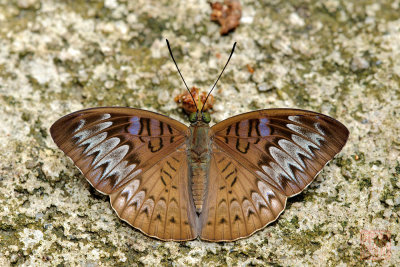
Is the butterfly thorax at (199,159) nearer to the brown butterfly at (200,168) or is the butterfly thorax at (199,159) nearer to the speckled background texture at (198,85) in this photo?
the brown butterfly at (200,168)

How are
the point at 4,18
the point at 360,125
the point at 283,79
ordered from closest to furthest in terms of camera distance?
the point at 360,125, the point at 283,79, the point at 4,18

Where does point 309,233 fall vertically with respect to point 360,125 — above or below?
below

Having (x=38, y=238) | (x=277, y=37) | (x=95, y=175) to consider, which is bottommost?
(x=38, y=238)

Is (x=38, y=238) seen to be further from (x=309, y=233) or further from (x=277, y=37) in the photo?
(x=277, y=37)

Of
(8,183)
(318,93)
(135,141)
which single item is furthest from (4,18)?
(318,93)

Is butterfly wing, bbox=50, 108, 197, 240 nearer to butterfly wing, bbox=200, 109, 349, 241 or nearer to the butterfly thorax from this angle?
the butterfly thorax

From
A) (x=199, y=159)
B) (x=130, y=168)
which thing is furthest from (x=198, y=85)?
(x=130, y=168)

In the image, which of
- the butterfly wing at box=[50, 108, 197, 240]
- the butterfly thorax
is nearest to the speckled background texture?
the butterfly wing at box=[50, 108, 197, 240]
